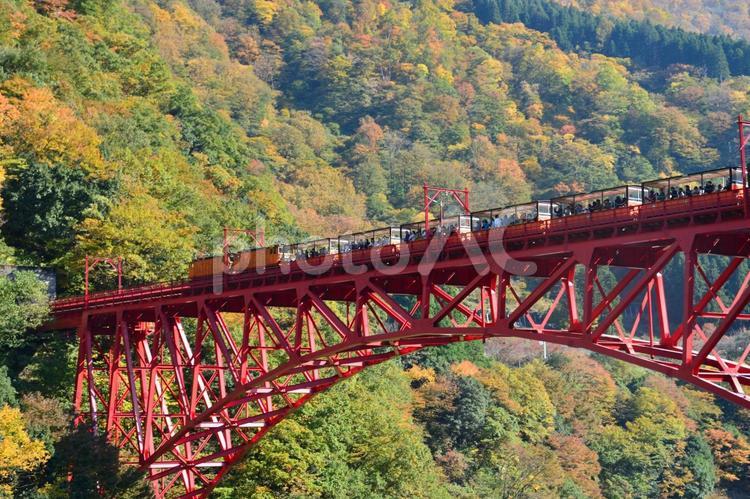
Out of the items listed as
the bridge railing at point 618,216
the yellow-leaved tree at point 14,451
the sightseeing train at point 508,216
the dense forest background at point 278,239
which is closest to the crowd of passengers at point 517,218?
the sightseeing train at point 508,216

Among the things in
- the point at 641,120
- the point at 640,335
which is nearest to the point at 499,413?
the point at 640,335

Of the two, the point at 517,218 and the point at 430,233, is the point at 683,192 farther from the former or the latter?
the point at 430,233

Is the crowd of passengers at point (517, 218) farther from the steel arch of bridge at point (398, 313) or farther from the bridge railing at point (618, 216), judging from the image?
the steel arch of bridge at point (398, 313)

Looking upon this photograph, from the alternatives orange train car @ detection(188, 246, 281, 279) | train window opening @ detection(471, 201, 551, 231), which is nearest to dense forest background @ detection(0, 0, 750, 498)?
orange train car @ detection(188, 246, 281, 279)

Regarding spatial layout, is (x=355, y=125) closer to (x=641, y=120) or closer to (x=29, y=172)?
(x=641, y=120)


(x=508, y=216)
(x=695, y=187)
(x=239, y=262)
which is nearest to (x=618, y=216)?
(x=695, y=187)

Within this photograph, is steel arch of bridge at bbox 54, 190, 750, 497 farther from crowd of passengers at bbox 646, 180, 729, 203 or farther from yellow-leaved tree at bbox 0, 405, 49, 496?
yellow-leaved tree at bbox 0, 405, 49, 496

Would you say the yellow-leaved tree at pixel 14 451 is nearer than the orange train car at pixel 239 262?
Yes
